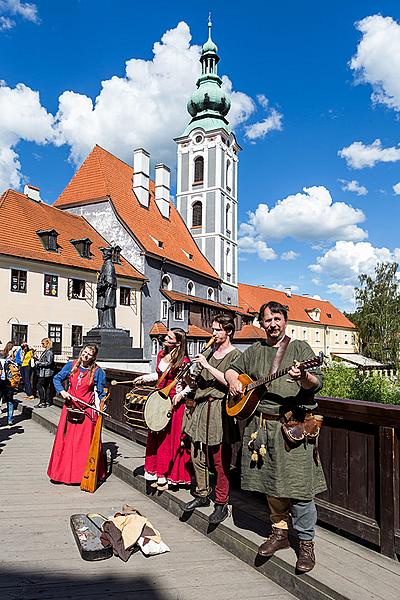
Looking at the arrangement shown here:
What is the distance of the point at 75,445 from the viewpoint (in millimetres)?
5781

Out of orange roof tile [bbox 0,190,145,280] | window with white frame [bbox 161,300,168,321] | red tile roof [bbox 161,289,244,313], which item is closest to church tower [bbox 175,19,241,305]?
red tile roof [bbox 161,289,244,313]

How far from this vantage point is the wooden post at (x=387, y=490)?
3383mm

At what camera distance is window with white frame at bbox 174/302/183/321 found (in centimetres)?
3419

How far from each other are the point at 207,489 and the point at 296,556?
1.21 meters

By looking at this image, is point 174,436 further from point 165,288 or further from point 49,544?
point 165,288

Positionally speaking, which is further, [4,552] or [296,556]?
[4,552]

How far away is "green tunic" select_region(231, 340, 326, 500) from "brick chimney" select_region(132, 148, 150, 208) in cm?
3544

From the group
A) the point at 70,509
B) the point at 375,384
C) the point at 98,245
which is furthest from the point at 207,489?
the point at 98,245

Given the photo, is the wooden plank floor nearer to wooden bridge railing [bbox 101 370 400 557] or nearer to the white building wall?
wooden bridge railing [bbox 101 370 400 557]

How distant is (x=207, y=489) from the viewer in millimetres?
4434

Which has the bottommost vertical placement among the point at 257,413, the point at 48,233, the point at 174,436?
the point at 174,436

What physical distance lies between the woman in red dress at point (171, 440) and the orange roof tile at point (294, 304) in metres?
48.0

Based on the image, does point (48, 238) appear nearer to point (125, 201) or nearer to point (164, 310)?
point (125, 201)

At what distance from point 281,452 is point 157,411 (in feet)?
6.22
